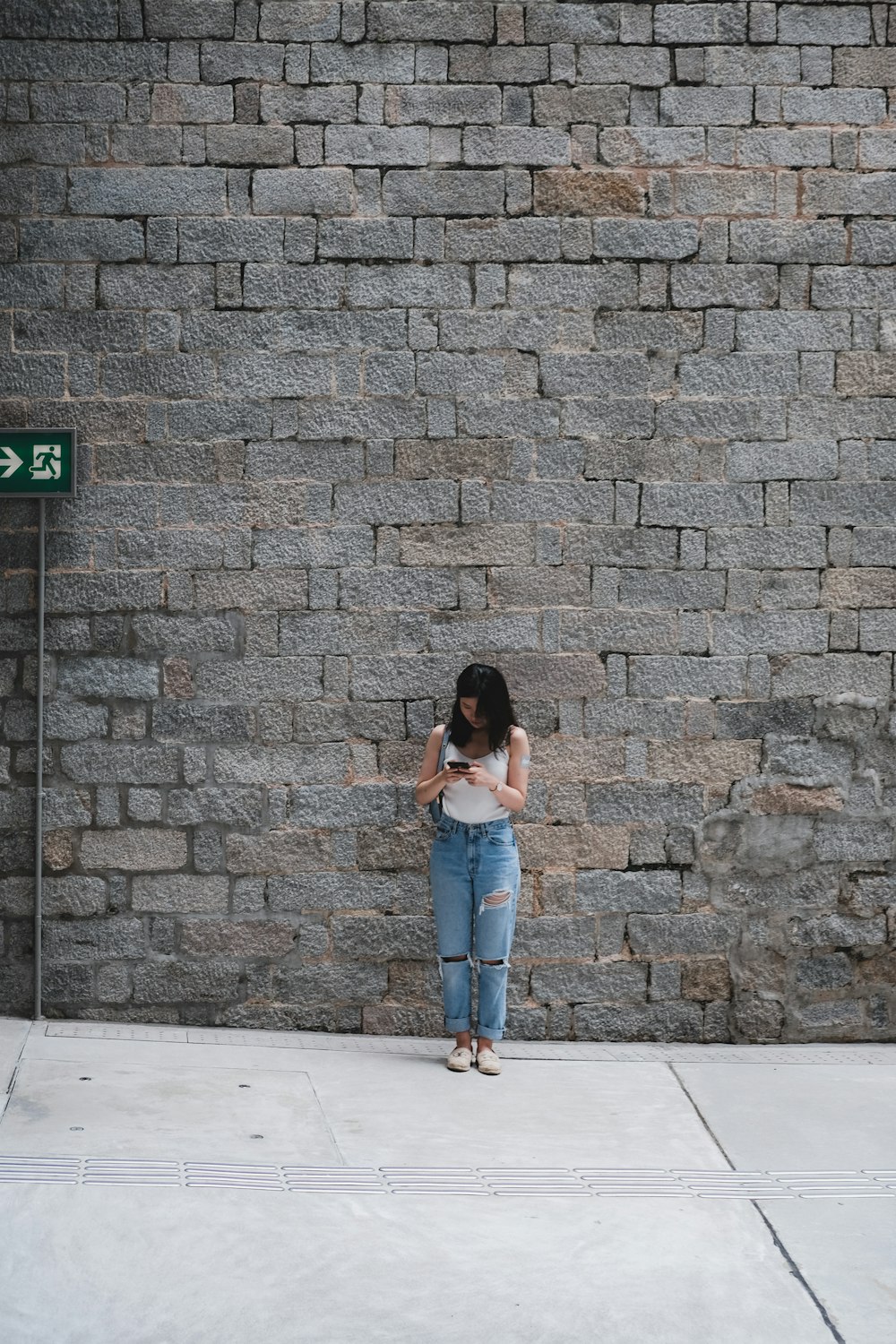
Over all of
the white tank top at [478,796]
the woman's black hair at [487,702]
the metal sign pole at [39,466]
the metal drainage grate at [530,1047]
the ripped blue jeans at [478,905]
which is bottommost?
the metal drainage grate at [530,1047]

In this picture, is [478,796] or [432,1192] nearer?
Result: [432,1192]

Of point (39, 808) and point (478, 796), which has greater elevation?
point (478, 796)

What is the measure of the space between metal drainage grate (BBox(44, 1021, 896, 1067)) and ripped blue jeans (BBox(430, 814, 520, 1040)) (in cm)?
33

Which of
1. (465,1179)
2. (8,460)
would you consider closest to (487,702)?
(465,1179)

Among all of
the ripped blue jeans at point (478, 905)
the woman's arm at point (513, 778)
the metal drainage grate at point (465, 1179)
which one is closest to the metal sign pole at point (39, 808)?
the metal drainage grate at point (465, 1179)

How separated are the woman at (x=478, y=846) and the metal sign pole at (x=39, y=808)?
1587mm

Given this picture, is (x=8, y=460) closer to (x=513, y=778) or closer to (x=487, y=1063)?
(x=513, y=778)

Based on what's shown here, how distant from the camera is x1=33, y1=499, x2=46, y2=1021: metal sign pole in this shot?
5559mm

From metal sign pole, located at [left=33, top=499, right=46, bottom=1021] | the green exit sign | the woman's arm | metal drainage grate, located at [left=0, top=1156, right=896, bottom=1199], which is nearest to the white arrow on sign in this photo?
the green exit sign

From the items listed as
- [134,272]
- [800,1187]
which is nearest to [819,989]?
[800,1187]

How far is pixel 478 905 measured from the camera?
5.32 m

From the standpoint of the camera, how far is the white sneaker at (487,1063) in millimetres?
5297

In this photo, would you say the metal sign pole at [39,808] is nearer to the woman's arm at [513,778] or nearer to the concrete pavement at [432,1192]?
the concrete pavement at [432,1192]

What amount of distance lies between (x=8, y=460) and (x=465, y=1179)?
334 cm
